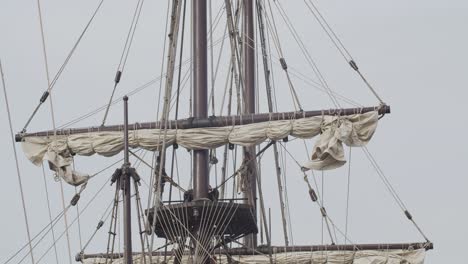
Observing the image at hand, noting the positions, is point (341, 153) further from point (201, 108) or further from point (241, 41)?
point (241, 41)

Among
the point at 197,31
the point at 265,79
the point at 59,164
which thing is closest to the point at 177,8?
the point at 197,31

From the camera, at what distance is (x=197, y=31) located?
3353 centimetres

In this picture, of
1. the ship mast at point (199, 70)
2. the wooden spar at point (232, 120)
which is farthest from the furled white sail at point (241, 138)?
the ship mast at point (199, 70)

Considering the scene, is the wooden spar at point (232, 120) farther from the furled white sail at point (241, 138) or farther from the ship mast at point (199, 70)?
the ship mast at point (199, 70)

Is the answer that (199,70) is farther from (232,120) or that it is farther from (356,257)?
(356,257)

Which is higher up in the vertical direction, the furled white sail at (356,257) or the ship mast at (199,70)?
the ship mast at (199,70)

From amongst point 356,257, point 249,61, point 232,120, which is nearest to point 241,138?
point 232,120

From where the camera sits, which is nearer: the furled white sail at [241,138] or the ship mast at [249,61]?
the furled white sail at [241,138]

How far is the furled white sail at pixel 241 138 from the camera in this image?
3312cm

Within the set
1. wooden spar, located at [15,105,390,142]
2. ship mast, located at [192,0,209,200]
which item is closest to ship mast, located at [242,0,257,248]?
wooden spar, located at [15,105,390,142]

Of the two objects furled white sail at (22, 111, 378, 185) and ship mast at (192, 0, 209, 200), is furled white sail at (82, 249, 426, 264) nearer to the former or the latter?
furled white sail at (22, 111, 378, 185)

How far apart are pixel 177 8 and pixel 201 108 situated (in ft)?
7.66

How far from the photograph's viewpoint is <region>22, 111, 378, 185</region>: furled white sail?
1304 inches

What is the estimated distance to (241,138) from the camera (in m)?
33.3
